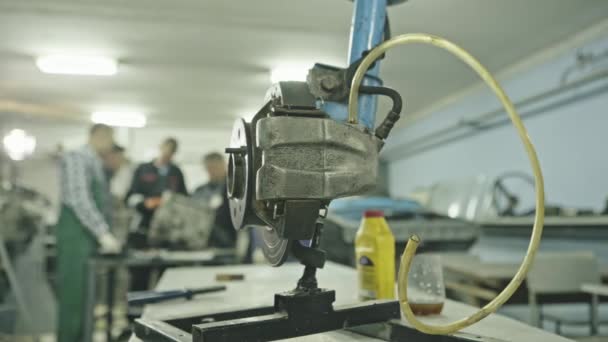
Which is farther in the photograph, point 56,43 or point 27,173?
point 27,173

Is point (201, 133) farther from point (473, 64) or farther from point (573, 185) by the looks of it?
point (473, 64)

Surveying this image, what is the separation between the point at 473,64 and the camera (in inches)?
27.9

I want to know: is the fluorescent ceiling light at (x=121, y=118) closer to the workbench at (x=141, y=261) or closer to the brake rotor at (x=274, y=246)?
the workbench at (x=141, y=261)

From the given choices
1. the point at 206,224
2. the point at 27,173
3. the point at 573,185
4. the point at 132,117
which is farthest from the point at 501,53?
the point at 27,173

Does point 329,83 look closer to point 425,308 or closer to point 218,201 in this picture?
point 425,308

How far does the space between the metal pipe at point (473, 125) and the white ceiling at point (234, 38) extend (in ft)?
1.53

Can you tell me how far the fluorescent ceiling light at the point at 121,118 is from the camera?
6.91 metres

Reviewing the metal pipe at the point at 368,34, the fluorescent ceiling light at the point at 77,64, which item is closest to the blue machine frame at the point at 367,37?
the metal pipe at the point at 368,34

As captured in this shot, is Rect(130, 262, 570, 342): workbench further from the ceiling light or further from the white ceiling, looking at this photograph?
the ceiling light

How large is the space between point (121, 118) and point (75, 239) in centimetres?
465

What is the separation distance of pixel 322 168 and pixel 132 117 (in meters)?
7.02

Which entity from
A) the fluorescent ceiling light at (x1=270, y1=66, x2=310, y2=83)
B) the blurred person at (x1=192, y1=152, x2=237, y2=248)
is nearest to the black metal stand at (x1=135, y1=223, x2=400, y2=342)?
the blurred person at (x1=192, y1=152, x2=237, y2=248)

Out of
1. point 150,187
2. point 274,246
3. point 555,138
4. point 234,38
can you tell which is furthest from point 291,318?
point 555,138

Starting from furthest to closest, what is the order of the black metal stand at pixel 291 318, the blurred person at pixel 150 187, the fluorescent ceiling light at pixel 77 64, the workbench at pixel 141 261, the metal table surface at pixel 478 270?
the fluorescent ceiling light at pixel 77 64 → the blurred person at pixel 150 187 → the workbench at pixel 141 261 → the metal table surface at pixel 478 270 → the black metal stand at pixel 291 318
